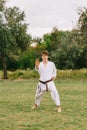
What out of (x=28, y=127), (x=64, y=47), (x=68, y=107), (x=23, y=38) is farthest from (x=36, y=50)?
(x=28, y=127)

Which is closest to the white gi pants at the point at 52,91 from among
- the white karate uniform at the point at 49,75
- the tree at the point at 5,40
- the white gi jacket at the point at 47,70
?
the white karate uniform at the point at 49,75

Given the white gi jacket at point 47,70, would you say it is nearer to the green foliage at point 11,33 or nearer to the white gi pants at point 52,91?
the white gi pants at point 52,91

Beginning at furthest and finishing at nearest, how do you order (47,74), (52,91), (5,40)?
(5,40) → (47,74) → (52,91)

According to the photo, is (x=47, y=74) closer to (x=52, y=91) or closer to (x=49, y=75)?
(x=49, y=75)

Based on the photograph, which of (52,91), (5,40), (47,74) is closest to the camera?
(52,91)

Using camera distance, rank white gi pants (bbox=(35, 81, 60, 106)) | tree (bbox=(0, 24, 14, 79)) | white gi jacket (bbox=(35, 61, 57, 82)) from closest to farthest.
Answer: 1. white gi pants (bbox=(35, 81, 60, 106))
2. white gi jacket (bbox=(35, 61, 57, 82))
3. tree (bbox=(0, 24, 14, 79))

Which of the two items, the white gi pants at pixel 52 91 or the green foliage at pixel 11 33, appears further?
the green foliage at pixel 11 33

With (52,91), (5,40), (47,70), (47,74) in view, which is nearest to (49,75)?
(47,74)

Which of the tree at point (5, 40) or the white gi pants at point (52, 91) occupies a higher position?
the tree at point (5, 40)

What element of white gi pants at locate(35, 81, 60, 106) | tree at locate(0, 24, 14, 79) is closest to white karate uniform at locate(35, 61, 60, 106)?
white gi pants at locate(35, 81, 60, 106)

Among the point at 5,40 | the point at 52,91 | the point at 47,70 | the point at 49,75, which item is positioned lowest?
the point at 52,91

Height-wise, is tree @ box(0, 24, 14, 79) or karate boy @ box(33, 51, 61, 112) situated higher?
tree @ box(0, 24, 14, 79)

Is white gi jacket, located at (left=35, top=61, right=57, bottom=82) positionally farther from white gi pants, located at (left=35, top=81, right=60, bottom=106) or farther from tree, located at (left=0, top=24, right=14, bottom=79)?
tree, located at (left=0, top=24, right=14, bottom=79)

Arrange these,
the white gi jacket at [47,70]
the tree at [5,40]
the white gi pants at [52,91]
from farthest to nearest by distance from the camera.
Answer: the tree at [5,40] < the white gi jacket at [47,70] < the white gi pants at [52,91]
